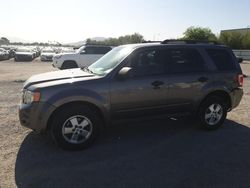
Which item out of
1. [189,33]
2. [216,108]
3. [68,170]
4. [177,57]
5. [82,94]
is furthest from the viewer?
[189,33]

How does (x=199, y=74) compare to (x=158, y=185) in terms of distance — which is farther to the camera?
(x=199, y=74)

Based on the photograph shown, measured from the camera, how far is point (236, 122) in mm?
6953

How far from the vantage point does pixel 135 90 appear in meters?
5.23

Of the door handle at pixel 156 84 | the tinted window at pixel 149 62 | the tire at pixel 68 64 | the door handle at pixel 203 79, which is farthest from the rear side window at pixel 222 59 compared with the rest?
the tire at pixel 68 64

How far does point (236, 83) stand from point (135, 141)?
104 inches

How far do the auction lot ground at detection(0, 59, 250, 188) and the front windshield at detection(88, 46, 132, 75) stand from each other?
131 centimetres

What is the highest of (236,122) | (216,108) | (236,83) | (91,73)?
(91,73)

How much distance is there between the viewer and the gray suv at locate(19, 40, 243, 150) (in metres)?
4.80

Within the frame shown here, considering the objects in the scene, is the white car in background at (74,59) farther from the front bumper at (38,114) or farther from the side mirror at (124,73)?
the front bumper at (38,114)

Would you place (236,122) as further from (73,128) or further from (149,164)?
(73,128)

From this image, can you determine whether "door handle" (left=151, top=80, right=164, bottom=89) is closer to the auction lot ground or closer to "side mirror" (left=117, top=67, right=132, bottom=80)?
"side mirror" (left=117, top=67, right=132, bottom=80)

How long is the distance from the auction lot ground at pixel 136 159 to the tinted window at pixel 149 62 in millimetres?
1303

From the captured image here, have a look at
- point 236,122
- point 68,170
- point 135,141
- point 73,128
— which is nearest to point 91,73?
point 73,128

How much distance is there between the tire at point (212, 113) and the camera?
6.11m
